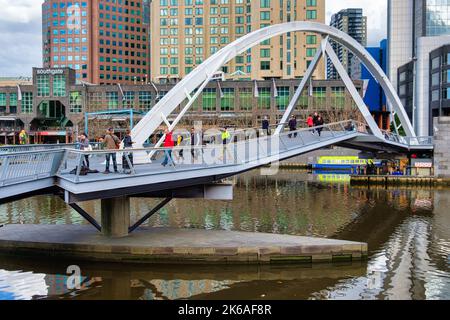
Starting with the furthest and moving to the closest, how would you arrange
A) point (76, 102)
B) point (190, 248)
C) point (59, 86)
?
point (59, 86) → point (76, 102) → point (190, 248)

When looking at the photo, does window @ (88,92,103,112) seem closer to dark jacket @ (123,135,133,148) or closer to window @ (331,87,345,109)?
window @ (331,87,345,109)

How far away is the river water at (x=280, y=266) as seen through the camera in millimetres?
18859

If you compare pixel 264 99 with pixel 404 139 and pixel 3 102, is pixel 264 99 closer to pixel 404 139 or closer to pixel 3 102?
pixel 3 102

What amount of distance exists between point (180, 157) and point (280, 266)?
5.47 m

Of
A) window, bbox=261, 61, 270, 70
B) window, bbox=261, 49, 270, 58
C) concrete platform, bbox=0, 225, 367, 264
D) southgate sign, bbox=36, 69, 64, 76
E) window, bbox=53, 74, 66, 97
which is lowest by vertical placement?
concrete platform, bbox=0, 225, 367, 264

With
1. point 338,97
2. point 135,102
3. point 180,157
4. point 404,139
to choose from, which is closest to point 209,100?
point 135,102

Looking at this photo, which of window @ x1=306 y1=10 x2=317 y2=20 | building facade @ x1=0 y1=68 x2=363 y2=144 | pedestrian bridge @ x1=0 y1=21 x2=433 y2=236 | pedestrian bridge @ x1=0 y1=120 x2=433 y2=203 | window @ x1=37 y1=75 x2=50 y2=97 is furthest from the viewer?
window @ x1=306 y1=10 x2=317 y2=20

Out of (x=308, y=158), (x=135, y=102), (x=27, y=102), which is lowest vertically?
(x=308, y=158)

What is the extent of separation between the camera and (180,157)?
2203cm

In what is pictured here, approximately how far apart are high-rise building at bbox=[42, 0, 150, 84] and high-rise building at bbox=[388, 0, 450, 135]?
71672 mm

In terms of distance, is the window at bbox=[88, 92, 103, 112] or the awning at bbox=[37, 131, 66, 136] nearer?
the window at bbox=[88, 92, 103, 112]

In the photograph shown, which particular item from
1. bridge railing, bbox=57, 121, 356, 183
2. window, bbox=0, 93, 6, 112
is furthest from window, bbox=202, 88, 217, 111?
bridge railing, bbox=57, 121, 356, 183

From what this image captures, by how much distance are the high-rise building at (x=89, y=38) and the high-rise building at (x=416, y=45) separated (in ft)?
235

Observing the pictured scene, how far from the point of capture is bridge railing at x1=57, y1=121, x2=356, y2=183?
18.7 m
